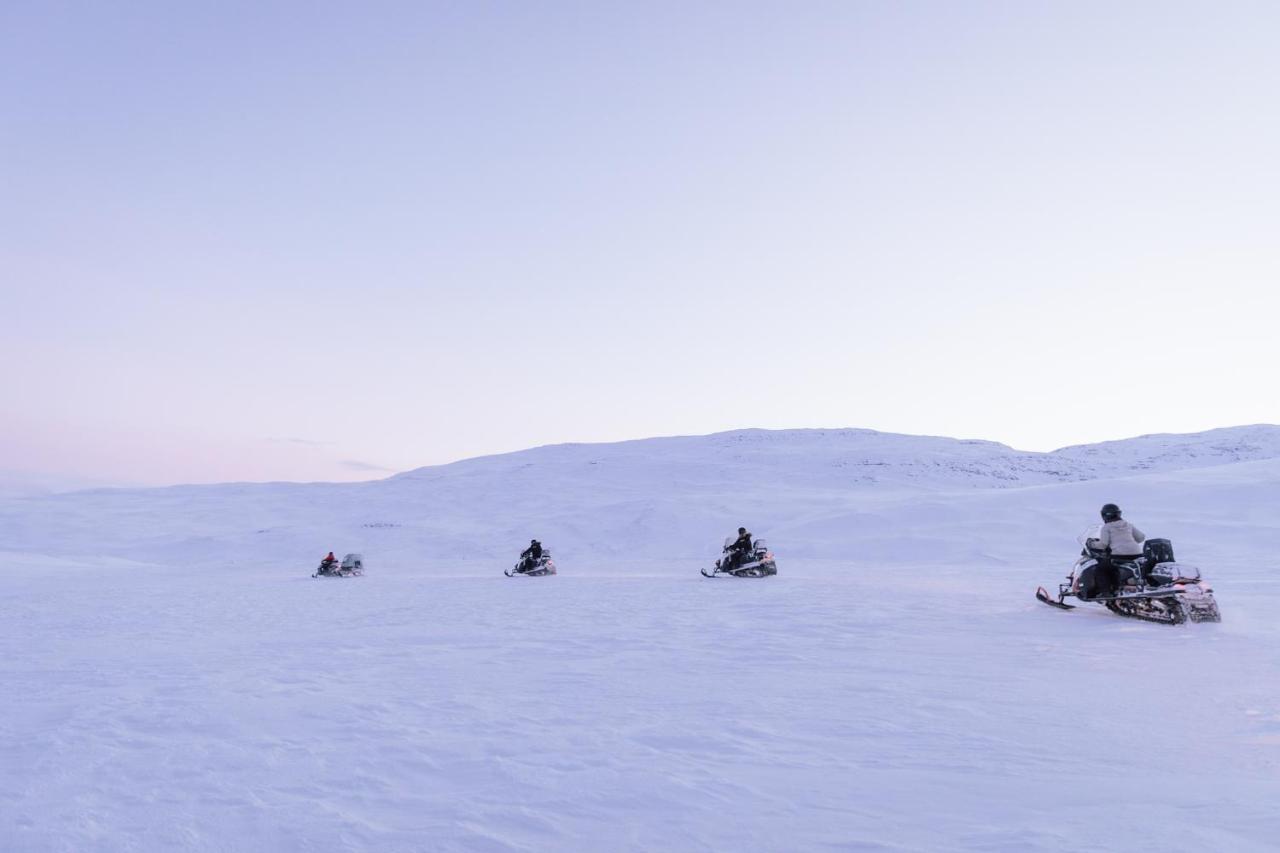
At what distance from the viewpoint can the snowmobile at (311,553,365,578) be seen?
2666cm

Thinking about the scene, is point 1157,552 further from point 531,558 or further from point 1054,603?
point 531,558

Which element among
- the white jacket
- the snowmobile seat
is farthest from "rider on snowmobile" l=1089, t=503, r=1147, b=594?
the snowmobile seat

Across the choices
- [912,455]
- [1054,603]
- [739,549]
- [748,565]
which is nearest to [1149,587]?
[1054,603]

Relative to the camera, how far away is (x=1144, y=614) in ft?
39.5

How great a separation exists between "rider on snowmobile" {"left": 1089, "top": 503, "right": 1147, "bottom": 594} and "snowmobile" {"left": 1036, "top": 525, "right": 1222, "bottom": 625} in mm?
20

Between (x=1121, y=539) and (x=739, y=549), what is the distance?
11.2m

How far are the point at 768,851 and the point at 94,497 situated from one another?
73001 mm

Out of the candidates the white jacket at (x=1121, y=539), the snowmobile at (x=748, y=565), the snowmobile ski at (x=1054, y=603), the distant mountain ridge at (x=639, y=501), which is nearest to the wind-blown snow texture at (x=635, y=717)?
the snowmobile ski at (x=1054, y=603)

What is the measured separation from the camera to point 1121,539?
12734 millimetres

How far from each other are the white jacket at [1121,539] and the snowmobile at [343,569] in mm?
21165

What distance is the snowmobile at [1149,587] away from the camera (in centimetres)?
1177

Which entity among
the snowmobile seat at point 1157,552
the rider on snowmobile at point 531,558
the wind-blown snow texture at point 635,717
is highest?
the snowmobile seat at point 1157,552

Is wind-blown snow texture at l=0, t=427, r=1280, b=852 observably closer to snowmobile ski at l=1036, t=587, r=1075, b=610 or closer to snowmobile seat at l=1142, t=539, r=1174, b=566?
snowmobile ski at l=1036, t=587, r=1075, b=610

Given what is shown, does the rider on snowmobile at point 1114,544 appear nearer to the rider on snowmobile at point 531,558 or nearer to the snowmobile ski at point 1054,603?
the snowmobile ski at point 1054,603
